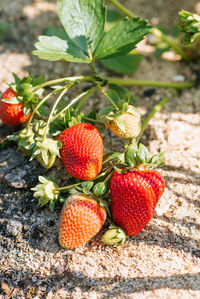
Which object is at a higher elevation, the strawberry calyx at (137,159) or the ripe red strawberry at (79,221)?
the strawberry calyx at (137,159)

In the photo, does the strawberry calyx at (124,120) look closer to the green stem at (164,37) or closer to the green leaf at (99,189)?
the green leaf at (99,189)

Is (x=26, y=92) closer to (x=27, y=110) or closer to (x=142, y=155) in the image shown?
(x=27, y=110)

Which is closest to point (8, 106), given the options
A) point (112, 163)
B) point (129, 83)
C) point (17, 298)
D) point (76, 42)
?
point (76, 42)

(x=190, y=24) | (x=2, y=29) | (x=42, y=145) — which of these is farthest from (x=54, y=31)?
(x=42, y=145)

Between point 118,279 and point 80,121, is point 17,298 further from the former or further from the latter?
point 80,121

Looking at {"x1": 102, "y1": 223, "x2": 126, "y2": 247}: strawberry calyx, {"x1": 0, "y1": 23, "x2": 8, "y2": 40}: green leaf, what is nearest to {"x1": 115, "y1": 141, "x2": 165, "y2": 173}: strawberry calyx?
{"x1": 102, "y1": 223, "x2": 126, "y2": 247}: strawberry calyx

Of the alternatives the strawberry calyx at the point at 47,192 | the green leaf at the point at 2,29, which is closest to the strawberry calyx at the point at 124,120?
the strawberry calyx at the point at 47,192

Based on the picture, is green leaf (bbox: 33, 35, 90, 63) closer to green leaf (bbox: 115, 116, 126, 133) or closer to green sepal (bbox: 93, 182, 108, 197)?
green leaf (bbox: 115, 116, 126, 133)
